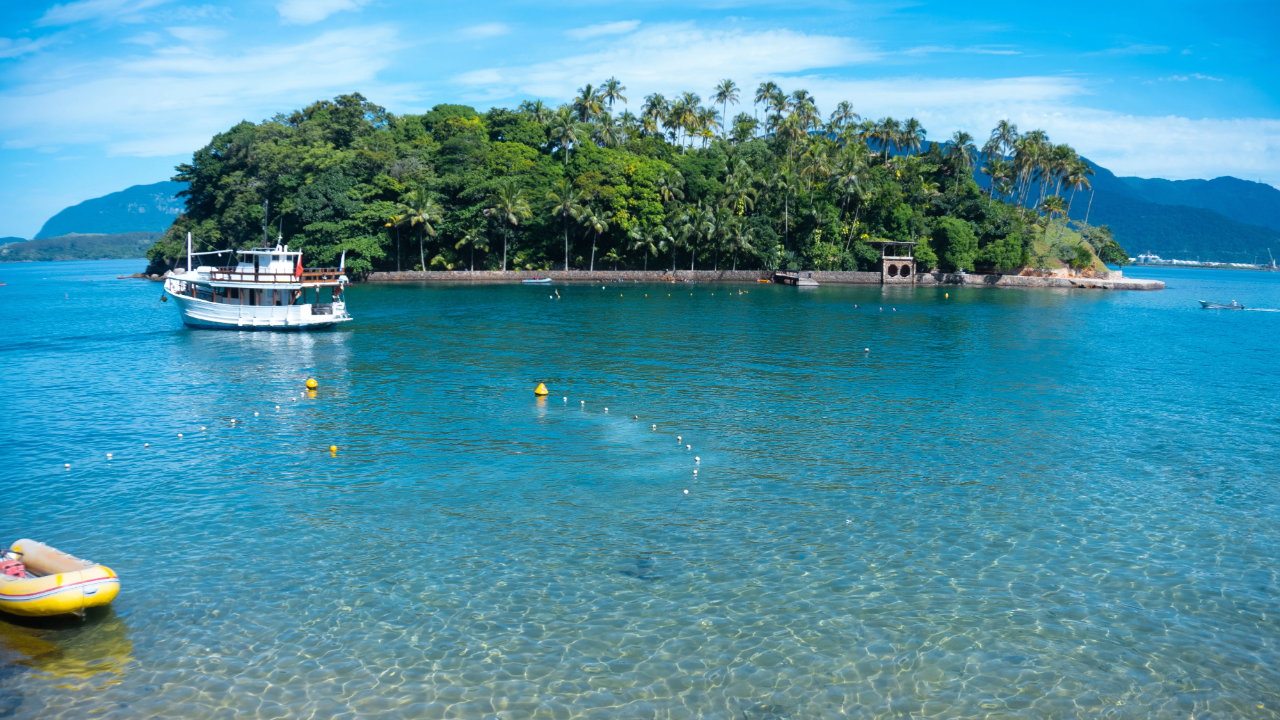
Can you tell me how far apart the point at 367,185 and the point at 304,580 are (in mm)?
107119

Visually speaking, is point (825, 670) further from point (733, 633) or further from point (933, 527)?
point (933, 527)

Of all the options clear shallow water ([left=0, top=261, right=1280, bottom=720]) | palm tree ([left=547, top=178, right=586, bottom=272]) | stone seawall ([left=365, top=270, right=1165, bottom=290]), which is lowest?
clear shallow water ([left=0, top=261, right=1280, bottom=720])

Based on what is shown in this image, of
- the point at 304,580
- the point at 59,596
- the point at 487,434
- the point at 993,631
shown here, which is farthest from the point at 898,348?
the point at 59,596

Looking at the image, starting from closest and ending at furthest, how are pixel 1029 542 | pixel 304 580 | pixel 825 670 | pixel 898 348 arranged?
pixel 825 670 → pixel 304 580 → pixel 1029 542 → pixel 898 348

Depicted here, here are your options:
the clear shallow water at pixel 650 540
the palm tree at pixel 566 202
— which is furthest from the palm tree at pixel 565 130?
the clear shallow water at pixel 650 540

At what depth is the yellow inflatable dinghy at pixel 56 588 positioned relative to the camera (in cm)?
1548

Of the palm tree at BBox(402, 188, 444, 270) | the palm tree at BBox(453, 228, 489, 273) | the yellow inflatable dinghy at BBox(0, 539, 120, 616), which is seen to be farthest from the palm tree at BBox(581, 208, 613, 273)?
the yellow inflatable dinghy at BBox(0, 539, 120, 616)

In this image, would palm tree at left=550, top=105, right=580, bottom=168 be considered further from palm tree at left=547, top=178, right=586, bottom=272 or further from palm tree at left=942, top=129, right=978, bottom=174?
palm tree at left=942, top=129, right=978, bottom=174

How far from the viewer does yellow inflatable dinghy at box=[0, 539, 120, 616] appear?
15.5 m

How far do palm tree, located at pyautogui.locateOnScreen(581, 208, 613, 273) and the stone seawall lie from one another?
5.70m

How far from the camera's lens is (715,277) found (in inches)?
4658

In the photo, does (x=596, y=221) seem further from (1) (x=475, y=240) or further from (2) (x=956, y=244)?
(2) (x=956, y=244)

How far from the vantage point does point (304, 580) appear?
17.7 m

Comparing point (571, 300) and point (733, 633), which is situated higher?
point (571, 300)
